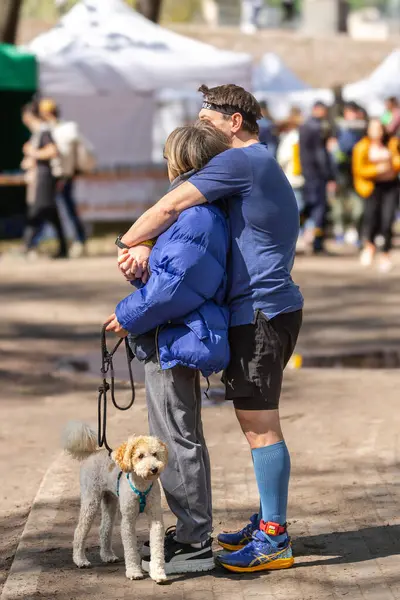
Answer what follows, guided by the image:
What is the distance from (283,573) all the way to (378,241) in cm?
1357

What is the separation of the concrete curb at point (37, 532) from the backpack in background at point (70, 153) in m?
9.75

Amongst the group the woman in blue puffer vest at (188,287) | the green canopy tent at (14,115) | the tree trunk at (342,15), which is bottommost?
the tree trunk at (342,15)

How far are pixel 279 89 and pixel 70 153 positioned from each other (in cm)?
1410

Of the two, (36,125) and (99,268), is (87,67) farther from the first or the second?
(99,268)

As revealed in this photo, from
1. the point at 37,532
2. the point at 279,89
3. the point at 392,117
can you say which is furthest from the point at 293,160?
the point at 279,89

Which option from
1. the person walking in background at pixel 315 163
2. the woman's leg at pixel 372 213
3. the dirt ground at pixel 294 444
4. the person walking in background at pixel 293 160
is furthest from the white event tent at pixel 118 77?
the dirt ground at pixel 294 444

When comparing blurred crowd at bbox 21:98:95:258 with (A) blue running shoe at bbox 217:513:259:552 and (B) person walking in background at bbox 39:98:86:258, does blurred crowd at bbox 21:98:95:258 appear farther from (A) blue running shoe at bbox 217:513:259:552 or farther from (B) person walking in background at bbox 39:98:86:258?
(A) blue running shoe at bbox 217:513:259:552

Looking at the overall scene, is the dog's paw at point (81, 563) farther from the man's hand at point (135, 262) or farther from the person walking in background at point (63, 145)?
the person walking in background at point (63, 145)

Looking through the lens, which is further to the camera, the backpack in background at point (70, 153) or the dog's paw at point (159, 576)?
the backpack in background at point (70, 153)

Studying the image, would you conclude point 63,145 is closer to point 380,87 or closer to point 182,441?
point 182,441

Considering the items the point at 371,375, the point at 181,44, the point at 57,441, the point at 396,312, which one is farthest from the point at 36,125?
the point at 57,441

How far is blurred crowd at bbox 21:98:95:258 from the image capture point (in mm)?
15930

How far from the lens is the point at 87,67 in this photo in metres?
18.9

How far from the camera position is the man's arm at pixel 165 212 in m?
4.55
